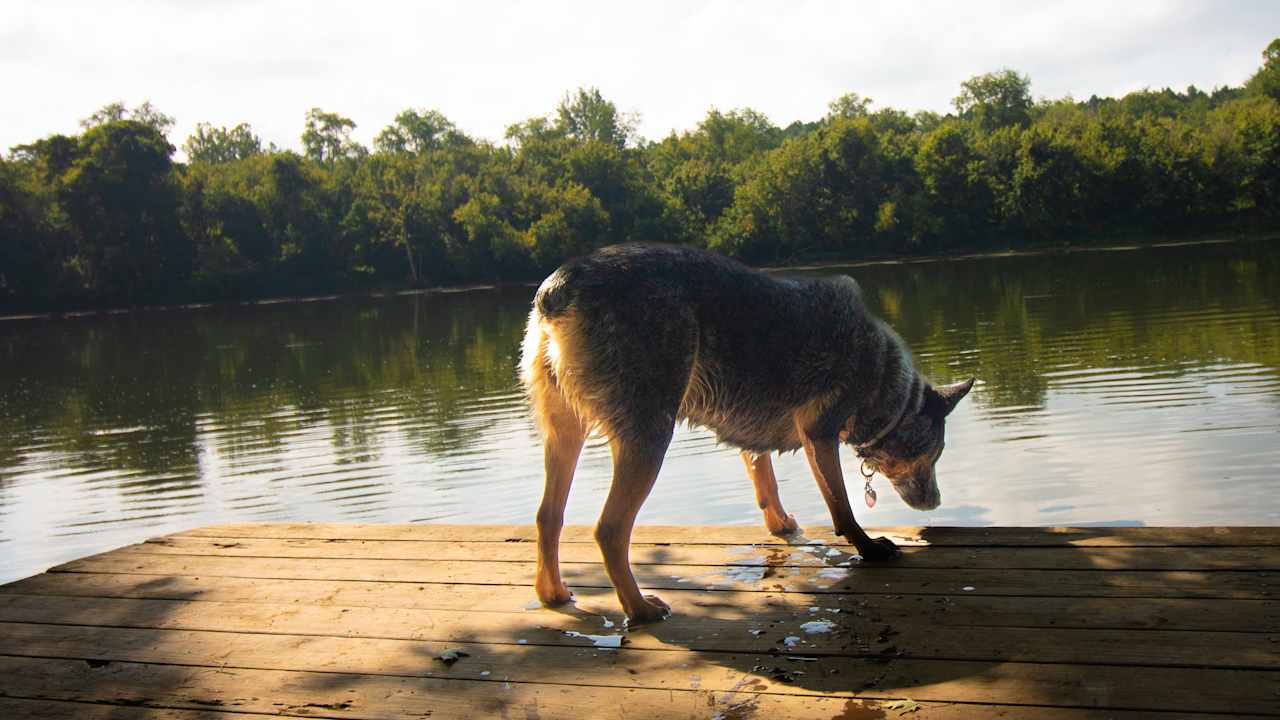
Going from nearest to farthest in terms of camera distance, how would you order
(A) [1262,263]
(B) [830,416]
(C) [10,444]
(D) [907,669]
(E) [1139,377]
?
(D) [907,669], (B) [830,416], (E) [1139,377], (C) [10,444], (A) [1262,263]

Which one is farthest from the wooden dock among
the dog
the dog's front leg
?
the dog

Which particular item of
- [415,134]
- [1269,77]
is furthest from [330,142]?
[1269,77]

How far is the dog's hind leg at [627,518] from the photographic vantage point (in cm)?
485

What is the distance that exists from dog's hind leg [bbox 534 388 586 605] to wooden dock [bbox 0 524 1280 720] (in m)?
0.18

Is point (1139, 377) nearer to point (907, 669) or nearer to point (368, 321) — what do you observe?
point (907, 669)

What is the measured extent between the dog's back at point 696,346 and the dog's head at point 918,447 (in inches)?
12.6

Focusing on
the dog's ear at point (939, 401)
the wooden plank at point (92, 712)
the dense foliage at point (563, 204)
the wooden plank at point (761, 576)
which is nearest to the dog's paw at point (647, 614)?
the wooden plank at point (761, 576)

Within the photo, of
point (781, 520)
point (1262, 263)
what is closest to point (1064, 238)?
point (1262, 263)

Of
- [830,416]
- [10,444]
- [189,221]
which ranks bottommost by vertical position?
[10,444]

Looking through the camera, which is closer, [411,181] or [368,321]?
[368,321]

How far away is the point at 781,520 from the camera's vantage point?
6215 millimetres

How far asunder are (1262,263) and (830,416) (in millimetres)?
41700

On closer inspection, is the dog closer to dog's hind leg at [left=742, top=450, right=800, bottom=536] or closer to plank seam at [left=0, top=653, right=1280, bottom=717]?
dog's hind leg at [left=742, top=450, right=800, bottom=536]

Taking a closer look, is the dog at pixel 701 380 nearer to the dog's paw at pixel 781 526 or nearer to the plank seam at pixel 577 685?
the dog's paw at pixel 781 526
